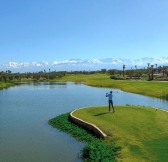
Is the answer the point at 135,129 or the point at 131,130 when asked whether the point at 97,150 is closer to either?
the point at 131,130

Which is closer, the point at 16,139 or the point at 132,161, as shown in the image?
the point at 132,161

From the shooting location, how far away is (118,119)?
112 feet

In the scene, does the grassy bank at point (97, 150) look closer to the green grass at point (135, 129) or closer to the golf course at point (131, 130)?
the golf course at point (131, 130)

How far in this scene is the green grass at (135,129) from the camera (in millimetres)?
23328

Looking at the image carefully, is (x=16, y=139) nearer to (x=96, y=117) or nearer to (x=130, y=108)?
(x=96, y=117)

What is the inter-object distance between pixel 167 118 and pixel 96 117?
732 centimetres

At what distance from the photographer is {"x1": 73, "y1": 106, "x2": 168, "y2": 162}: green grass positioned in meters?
23.3

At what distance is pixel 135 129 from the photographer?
2975 cm

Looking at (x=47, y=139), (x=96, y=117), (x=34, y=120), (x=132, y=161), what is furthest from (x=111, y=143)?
(x=34, y=120)

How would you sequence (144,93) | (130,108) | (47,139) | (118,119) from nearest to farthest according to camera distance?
(47,139)
(118,119)
(130,108)
(144,93)

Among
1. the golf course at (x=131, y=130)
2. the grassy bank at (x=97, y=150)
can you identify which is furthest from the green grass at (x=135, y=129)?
the grassy bank at (x=97, y=150)

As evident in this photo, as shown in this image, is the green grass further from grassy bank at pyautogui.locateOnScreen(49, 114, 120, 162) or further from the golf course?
grassy bank at pyautogui.locateOnScreen(49, 114, 120, 162)

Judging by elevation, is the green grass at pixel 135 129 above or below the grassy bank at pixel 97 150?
above

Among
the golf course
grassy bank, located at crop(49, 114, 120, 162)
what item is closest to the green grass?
the golf course
